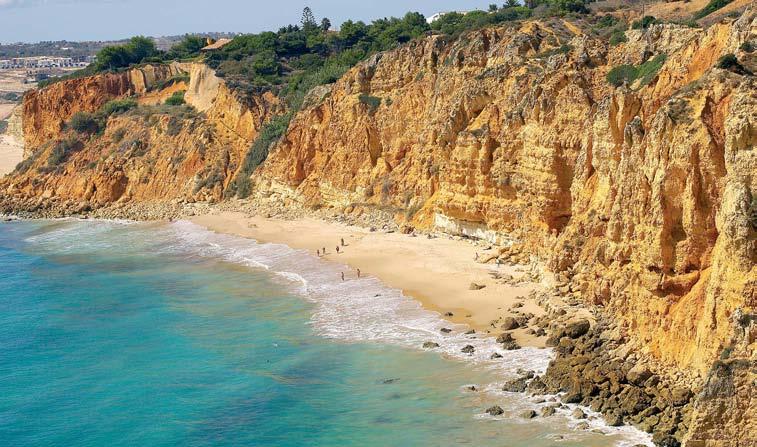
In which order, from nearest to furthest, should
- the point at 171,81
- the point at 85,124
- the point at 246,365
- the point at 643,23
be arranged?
1. the point at 246,365
2. the point at 643,23
3. the point at 85,124
4. the point at 171,81

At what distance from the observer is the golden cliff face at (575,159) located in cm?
2116

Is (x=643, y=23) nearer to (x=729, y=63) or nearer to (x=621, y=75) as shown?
(x=621, y=75)

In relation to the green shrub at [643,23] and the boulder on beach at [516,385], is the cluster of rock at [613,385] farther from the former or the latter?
the green shrub at [643,23]

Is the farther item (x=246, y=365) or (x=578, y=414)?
(x=246, y=365)

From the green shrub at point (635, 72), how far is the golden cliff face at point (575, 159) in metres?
0.39

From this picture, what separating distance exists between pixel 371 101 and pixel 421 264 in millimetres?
16581

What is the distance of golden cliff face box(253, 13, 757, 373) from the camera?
21156 mm

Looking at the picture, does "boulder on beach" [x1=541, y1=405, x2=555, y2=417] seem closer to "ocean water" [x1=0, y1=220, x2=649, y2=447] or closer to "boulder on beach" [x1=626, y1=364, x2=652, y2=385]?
"ocean water" [x1=0, y1=220, x2=649, y2=447]

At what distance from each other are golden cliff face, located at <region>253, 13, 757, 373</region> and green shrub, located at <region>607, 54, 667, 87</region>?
394mm

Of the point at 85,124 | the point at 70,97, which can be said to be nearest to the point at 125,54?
the point at 70,97

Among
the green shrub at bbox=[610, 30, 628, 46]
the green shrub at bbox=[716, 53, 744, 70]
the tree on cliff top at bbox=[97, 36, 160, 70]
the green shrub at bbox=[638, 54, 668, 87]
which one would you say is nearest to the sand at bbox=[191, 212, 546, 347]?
the green shrub at bbox=[638, 54, 668, 87]

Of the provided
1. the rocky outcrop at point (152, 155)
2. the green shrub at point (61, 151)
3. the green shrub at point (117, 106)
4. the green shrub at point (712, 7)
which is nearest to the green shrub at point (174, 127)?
the rocky outcrop at point (152, 155)

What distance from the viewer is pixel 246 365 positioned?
28.1 metres

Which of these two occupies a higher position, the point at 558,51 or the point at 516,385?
the point at 558,51
